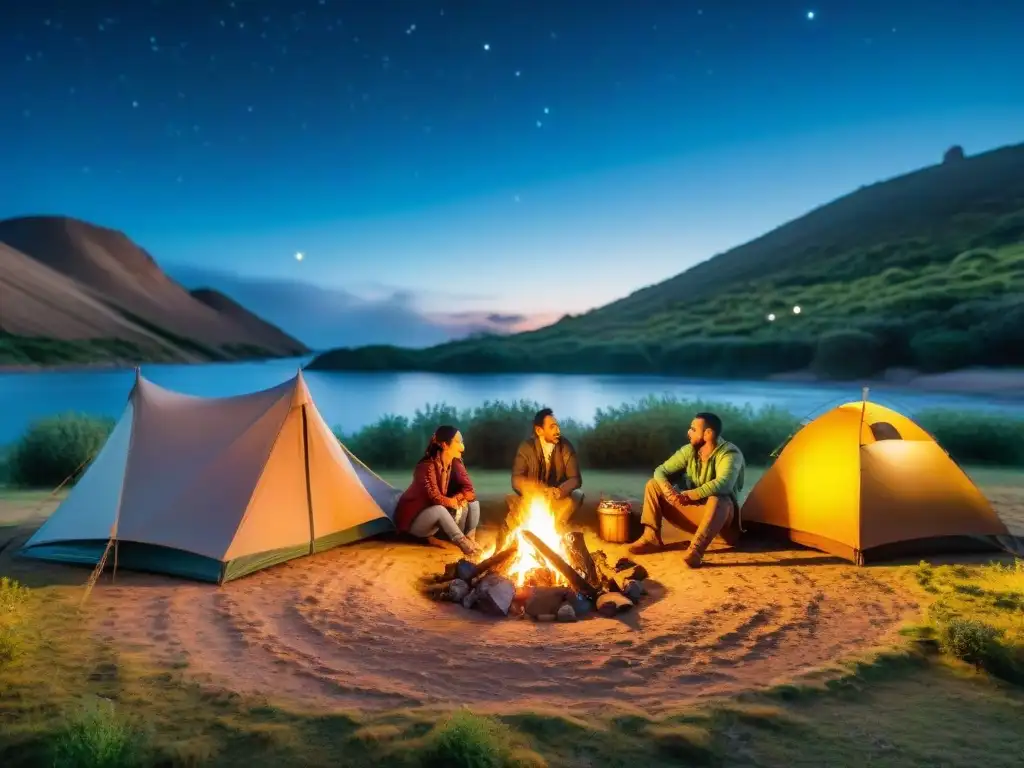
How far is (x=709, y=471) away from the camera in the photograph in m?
7.55

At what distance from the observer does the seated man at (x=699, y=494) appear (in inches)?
289

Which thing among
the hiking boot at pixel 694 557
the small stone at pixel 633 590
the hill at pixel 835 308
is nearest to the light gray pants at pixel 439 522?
the small stone at pixel 633 590

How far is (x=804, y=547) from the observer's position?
26.4 ft

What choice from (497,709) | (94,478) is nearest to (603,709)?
(497,709)

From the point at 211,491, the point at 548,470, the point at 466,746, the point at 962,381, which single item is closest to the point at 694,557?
the point at 548,470

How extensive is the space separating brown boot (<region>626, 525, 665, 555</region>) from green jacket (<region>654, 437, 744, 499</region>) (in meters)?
0.57

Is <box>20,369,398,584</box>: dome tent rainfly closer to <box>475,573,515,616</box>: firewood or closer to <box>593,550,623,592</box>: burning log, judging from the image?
<box>475,573,515,616</box>: firewood

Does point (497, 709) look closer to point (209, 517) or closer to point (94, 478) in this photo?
point (209, 517)

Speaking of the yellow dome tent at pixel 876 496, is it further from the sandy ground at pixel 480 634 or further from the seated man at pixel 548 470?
the seated man at pixel 548 470

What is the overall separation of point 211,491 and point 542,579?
3275 millimetres

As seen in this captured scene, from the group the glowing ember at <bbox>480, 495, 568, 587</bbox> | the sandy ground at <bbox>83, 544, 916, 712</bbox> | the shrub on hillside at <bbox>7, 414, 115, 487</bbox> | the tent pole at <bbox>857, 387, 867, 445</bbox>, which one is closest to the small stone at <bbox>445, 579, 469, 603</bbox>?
the sandy ground at <bbox>83, 544, 916, 712</bbox>

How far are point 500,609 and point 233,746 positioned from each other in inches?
107

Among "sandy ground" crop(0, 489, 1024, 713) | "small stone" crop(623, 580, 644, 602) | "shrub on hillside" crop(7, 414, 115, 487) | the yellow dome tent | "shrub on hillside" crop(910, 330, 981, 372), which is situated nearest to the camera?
"sandy ground" crop(0, 489, 1024, 713)

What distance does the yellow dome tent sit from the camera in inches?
295
